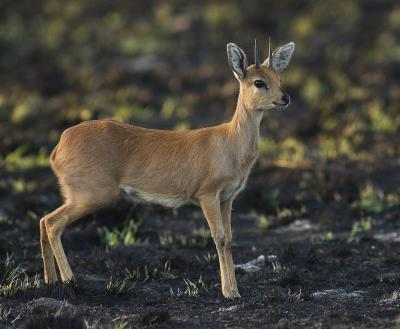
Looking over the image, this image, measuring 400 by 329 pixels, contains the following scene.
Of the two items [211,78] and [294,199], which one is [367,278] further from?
[211,78]

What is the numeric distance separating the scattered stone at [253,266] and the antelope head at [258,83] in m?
2.23

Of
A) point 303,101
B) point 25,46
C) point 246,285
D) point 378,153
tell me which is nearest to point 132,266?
point 246,285

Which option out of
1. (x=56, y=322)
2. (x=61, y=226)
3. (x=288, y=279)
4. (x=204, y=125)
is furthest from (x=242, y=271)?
(x=204, y=125)

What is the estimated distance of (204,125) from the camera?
20656mm

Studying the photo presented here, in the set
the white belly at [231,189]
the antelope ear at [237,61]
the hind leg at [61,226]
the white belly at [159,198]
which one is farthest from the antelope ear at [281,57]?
the hind leg at [61,226]

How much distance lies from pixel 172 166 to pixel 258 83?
4.51ft

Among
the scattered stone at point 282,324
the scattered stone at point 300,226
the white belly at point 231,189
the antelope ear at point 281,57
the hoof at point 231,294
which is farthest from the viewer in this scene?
the scattered stone at point 300,226

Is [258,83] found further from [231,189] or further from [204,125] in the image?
[204,125]

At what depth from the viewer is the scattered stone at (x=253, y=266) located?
11000 mm

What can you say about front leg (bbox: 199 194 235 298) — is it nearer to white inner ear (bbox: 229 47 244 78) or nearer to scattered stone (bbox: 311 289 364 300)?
scattered stone (bbox: 311 289 364 300)

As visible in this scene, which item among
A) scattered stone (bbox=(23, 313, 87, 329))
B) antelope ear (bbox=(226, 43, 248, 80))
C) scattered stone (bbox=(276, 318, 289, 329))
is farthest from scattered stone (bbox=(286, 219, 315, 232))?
scattered stone (bbox=(23, 313, 87, 329))

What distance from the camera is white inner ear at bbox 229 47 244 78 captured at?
9867 millimetres

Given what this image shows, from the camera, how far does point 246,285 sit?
10.3 meters

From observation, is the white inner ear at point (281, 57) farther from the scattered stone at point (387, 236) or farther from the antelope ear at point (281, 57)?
the scattered stone at point (387, 236)
